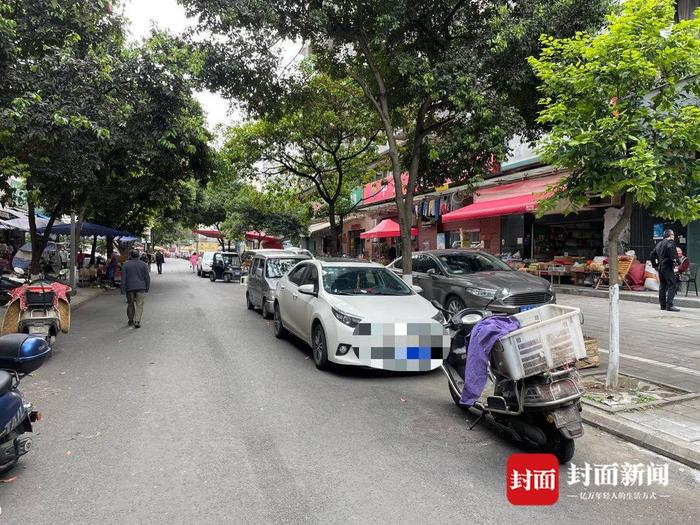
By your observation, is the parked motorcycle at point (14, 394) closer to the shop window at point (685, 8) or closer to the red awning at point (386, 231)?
the shop window at point (685, 8)

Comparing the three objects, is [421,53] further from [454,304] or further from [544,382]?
[544,382]

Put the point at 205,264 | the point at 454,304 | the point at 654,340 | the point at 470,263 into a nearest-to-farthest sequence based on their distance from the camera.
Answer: the point at 654,340 < the point at 454,304 < the point at 470,263 < the point at 205,264

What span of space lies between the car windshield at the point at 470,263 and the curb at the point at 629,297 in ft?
16.2

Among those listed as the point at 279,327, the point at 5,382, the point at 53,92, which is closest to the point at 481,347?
the point at 5,382

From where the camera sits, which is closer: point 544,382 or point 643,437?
point 544,382

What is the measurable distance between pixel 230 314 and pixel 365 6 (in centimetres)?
811

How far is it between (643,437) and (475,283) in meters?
5.43

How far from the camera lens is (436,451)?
434 centimetres

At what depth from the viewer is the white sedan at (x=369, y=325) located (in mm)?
6477

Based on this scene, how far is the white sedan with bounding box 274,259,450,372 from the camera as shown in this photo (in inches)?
255

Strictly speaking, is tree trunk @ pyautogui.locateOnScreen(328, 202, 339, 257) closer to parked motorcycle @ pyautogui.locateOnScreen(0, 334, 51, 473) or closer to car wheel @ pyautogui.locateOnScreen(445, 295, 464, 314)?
car wheel @ pyautogui.locateOnScreen(445, 295, 464, 314)

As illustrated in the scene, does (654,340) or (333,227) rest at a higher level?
(333,227)

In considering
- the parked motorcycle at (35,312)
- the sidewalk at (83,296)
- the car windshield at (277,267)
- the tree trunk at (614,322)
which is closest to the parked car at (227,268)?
the sidewalk at (83,296)

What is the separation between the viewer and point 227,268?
26.9m
